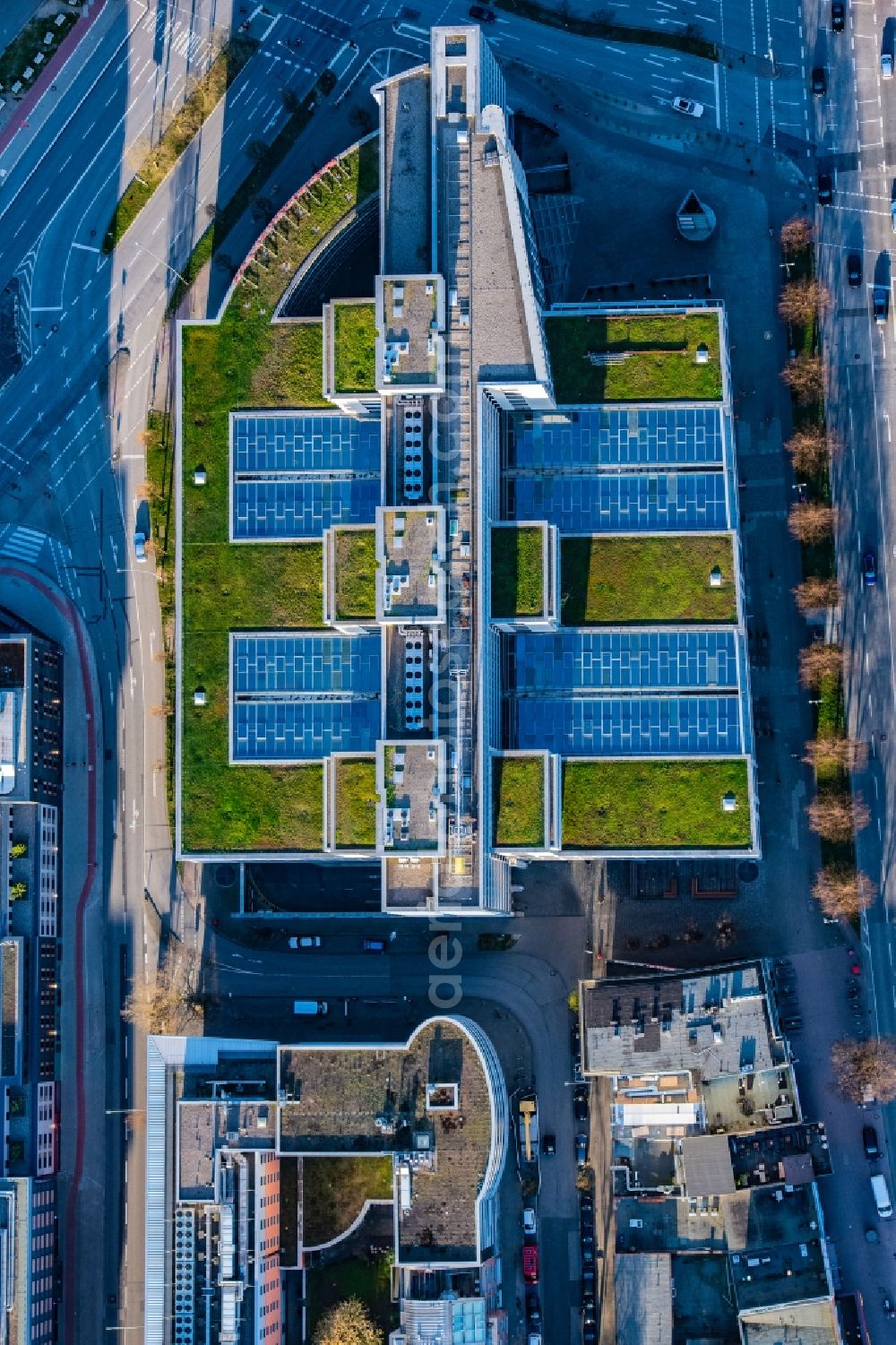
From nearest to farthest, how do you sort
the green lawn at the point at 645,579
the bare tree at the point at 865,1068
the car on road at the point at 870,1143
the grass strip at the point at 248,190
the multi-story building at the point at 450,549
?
the multi-story building at the point at 450,549
the green lawn at the point at 645,579
the bare tree at the point at 865,1068
the car on road at the point at 870,1143
the grass strip at the point at 248,190

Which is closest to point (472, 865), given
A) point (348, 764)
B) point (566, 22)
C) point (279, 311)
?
point (348, 764)

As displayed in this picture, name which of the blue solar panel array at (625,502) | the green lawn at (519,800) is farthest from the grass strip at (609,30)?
the green lawn at (519,800)

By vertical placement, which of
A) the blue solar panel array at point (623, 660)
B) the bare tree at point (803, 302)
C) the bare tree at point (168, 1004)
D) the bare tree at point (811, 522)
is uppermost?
the bare tree at point (803, 302)

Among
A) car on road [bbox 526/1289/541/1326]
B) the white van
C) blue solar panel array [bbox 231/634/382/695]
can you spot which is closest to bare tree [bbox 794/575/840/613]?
blue solar panel array [bbox 231/634/382/695]

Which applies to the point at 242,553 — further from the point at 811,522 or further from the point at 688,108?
the point at 688,108

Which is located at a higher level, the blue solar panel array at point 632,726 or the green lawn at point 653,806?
the blue solar panel array at point 632,726

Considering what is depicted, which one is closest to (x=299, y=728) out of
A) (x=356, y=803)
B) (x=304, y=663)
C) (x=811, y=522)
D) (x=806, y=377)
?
(x=304, y=663)

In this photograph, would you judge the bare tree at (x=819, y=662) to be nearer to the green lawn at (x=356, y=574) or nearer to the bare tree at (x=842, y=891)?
the bare tree at (x=842, y=891)
